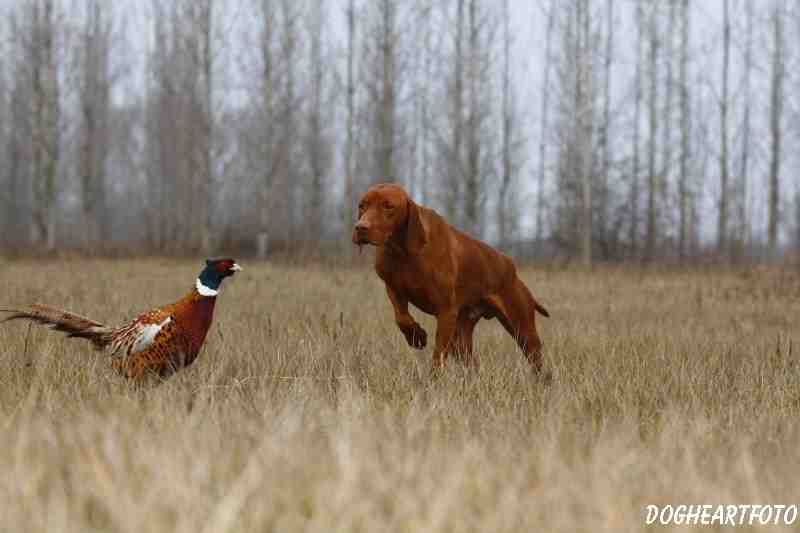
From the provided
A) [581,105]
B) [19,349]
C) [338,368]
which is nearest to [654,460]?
[338,368]

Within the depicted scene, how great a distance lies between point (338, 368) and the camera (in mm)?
3838

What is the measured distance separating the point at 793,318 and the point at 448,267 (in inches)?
189

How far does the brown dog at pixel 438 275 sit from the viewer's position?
3604 mm

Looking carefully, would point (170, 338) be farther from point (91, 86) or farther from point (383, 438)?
point (91, 86)

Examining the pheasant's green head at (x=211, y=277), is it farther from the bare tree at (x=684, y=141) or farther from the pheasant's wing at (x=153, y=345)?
the bare tree at (x=684, y=141)

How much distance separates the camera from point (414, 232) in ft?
12.1

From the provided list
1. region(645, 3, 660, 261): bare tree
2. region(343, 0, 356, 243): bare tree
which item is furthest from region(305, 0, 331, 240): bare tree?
region(645, 3, 660, 261): bare tree

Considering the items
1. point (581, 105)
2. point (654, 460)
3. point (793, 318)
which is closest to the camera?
point (654, 460)

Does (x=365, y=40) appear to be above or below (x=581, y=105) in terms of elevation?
above

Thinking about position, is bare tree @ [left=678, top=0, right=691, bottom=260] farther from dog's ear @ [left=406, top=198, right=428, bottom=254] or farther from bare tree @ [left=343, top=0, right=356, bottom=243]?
dog's ear @ [left=406, top=198, right=428, bottom=254]

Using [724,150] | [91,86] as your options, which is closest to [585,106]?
[724,150]

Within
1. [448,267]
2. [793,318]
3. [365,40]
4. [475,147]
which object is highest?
[365,40]

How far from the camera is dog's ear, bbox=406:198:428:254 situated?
369cm

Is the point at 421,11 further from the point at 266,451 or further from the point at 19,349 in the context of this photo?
the point at 266,451
